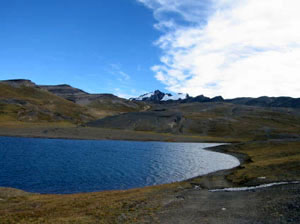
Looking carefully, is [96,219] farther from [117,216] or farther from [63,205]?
[63,205]

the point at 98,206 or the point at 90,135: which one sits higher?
the point at 90,135

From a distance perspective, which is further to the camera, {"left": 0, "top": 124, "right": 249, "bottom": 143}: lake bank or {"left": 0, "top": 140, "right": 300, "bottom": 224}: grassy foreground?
{"left": 0, "top": 124, "right": 249, "bottom": 143}: lake bank

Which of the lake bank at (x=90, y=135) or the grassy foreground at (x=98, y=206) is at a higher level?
the lake bank at (x=90, y=135)

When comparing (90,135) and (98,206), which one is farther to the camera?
(90,135)

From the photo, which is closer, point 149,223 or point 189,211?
point 149,223

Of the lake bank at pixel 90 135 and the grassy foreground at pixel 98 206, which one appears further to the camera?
the lake bank at pixel 90 135

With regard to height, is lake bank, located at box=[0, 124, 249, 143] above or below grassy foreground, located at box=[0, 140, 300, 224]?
above

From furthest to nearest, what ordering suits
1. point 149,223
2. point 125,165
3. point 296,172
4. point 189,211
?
point 125,165
point 296,172
point 189,211
point 149,223

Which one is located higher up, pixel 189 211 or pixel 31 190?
pixel 189 211

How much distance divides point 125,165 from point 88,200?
42627 millimetres

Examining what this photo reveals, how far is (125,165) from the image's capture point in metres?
78.8

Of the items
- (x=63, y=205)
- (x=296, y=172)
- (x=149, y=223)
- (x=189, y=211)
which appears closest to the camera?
(x=149, y=223)

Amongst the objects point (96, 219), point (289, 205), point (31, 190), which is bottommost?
point (31, 190)

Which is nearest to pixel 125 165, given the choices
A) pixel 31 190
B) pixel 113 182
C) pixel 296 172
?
pixel 113 182
